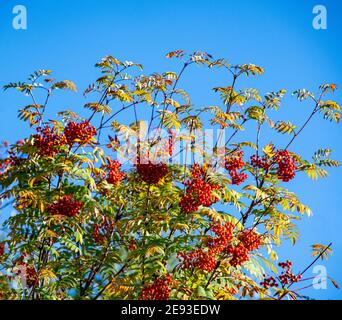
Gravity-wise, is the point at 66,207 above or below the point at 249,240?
above

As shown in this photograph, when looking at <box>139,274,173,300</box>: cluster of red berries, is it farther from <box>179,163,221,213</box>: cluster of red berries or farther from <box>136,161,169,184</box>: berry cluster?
<box>136,161,169,184</box>: berry cluster

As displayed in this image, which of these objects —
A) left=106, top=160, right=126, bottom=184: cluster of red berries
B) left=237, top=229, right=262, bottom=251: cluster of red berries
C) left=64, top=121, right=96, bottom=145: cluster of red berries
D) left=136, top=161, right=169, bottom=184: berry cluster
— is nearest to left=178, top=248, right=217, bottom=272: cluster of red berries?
left=237, top=229, right=262, bottom=251: cluster of red berries

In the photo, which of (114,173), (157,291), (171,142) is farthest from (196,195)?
(114,173)

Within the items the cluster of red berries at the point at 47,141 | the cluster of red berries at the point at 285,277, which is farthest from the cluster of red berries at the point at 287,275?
the cluster of red berries at the point at 47,141

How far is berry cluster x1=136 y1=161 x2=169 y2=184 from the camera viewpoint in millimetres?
7902

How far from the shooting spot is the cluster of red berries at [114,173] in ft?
28.3

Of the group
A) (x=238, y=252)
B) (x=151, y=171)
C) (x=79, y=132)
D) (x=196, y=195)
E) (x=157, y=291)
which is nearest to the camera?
(x=157, y=291)

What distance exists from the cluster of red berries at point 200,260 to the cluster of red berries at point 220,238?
0.28ft

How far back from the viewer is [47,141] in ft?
27.0

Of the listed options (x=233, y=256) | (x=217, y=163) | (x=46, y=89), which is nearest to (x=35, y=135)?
(x=46, y=89)

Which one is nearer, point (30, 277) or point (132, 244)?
point (132, 244)

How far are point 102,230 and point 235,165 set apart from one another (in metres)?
1.87

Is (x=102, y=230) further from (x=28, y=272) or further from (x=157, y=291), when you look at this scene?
(x=157, y=291)
